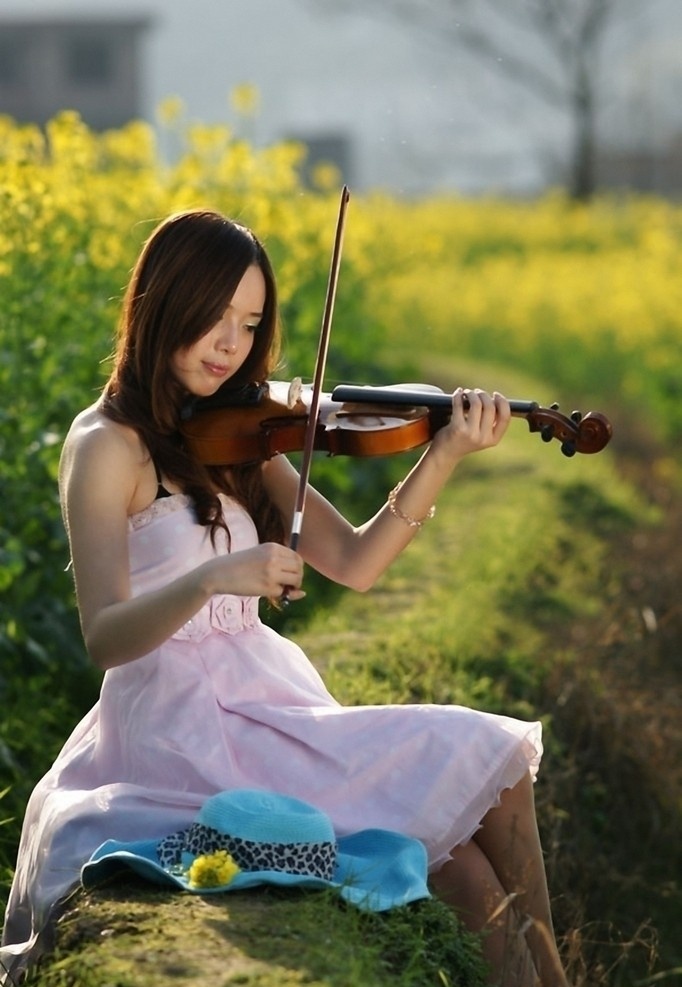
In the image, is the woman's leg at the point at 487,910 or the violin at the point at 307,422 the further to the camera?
the violin at the point at 307,422

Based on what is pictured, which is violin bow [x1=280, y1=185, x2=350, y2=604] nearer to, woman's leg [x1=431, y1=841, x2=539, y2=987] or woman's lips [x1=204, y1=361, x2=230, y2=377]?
woman's lips [x1=204, y1=361, x2=230, y2=377]

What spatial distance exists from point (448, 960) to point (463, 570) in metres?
3.18

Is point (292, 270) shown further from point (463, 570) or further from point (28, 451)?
point (28, 451)

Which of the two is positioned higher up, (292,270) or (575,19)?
(575,19)

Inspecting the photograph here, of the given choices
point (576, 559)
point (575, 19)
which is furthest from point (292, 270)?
point (575, 19)

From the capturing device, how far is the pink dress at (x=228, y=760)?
111 inches

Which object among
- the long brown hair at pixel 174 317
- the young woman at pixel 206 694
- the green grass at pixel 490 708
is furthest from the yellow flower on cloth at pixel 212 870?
the long brown hair at pixel 174 317

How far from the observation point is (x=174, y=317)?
3.00 m

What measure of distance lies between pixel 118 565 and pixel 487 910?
2.49ft

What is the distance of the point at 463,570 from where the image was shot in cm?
586

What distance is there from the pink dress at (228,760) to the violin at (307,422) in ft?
0.68

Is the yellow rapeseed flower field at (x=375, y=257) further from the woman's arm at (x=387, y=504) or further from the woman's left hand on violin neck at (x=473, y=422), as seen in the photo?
the woman's left hand on violin neck at (x=473, y=422)

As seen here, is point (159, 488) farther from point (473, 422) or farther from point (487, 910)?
point (487, 910)

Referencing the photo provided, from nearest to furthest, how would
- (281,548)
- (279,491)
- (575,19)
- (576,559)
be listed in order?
1. (281,548)
2. (279,491)
3. (576,559)
4. (575,19)
